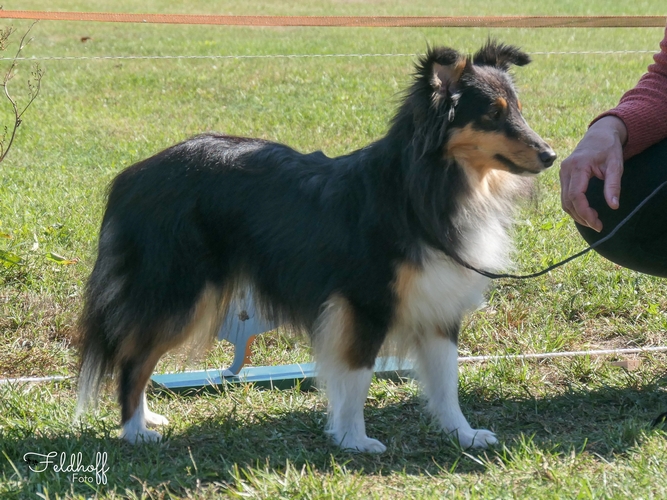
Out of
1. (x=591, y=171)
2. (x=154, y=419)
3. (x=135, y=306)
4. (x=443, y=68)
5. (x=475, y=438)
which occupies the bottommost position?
(x=154, y=419)

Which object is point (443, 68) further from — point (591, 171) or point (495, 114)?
point (591, 171)

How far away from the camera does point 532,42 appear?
13695mm

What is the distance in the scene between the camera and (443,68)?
2.74m

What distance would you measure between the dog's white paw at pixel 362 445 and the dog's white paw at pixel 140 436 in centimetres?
74

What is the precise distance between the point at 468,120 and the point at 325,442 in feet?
4.60

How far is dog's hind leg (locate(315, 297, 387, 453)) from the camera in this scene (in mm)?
2979

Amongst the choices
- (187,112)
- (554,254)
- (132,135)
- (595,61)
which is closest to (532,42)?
(595,61)

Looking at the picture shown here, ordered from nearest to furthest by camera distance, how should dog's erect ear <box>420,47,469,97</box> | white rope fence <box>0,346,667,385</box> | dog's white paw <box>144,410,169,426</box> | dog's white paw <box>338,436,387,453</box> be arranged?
dog's erect ear <box>420,47,469,97</box>, dog's white paw <box>338,436,387,453</box>, dog's white paw <box>144,410,169,426</box>, white rope fence <box>0,346,667,385</box>

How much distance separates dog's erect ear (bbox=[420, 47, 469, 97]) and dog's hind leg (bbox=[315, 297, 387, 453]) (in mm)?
868

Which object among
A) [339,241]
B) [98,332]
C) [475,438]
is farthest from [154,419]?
[475,438]

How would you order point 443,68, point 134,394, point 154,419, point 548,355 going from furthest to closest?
point 548,355, point 154,419, point 134,394, point 443,68

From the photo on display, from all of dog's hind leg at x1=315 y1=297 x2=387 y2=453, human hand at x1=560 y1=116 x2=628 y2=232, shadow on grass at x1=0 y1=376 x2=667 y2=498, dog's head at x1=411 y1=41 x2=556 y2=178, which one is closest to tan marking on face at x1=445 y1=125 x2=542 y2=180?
dog's head at x1=411 y1=41 x2=556 y2=178

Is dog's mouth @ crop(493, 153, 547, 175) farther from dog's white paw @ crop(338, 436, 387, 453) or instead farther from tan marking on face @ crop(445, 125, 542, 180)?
dog's white paw @ crop(338, 436, 387, 453)

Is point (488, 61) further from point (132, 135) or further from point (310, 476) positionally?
point (132, 135)
